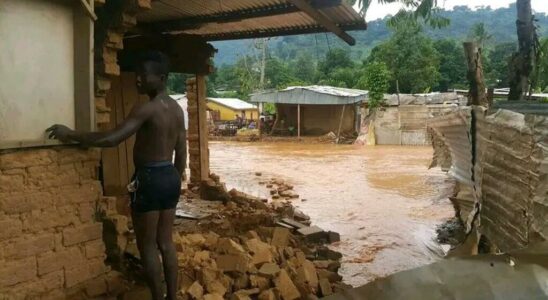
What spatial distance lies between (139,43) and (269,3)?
2.22 m

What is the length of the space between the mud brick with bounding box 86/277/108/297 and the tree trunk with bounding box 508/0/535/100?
264 inches

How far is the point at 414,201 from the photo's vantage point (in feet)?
35.1

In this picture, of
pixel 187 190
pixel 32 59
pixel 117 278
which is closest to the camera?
pixel 32 59

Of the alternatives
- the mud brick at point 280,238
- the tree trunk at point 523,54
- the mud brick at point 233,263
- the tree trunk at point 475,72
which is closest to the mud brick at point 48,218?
the mud brick at point 233,263

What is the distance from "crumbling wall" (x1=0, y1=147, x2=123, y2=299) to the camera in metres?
3.25

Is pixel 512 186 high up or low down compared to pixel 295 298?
up

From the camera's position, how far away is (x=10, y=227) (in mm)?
3246

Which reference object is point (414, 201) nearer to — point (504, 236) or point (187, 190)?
point (187, 190)

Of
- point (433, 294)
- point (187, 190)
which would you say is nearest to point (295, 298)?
point (433, 294)

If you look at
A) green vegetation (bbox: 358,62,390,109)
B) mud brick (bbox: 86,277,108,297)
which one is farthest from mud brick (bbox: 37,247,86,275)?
green vegetation (bbox: 358,62,390,109)

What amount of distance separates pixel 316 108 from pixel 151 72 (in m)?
25.2

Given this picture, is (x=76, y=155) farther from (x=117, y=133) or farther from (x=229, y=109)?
(x=229, y=109)

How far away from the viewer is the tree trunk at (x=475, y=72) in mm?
6871

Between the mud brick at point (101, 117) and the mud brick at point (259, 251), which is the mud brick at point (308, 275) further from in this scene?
the mud brick at point (101, 117)
